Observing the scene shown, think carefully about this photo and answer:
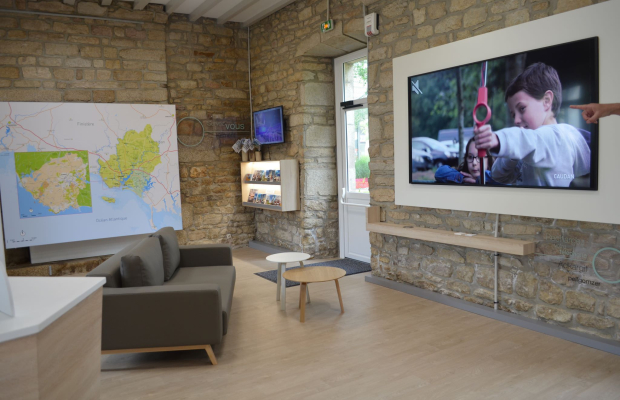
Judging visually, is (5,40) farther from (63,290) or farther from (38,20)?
(63,290)

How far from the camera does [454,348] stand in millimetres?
3492

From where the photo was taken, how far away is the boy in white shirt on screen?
3400 millimetres

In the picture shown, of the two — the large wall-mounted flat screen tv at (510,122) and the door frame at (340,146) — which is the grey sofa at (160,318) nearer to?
the large wall-mounted flat screen tv at (510,122)

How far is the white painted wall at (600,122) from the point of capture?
10.3 ft

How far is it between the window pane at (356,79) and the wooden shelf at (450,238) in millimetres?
1843

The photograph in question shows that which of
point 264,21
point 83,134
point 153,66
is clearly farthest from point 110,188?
point 264,21

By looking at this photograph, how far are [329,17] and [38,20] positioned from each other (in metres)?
3.65

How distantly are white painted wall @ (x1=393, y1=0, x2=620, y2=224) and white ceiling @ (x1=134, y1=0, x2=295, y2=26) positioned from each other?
2673 millimetres

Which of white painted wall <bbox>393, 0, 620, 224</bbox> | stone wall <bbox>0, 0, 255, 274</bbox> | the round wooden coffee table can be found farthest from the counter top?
stone wall <bbox>0, 0, 255, 274</bbox>

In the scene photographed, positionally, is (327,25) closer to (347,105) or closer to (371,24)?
(371,24)

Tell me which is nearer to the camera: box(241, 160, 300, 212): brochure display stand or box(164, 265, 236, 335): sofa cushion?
box(164, 265, 236, 335): sofa cushion

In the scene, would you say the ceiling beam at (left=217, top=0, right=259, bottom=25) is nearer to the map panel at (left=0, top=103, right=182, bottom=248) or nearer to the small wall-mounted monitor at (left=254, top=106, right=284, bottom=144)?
the small wall-mounted monitor at (left=254, top=106, right=284, bottom=144)

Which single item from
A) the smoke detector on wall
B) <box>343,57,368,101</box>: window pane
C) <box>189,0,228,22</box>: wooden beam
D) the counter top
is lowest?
the counter top

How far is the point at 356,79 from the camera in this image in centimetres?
639
